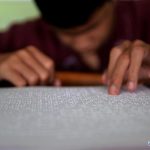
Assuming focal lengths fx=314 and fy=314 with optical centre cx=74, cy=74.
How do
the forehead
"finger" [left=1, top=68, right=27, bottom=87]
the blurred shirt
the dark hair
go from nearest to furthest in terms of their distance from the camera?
1. "finger" [left=1, top=68, right=27, bottom=87]
2. the dark hair
3. the forehead
4. the blurred shirt

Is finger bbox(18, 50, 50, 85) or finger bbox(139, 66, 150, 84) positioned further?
finger bbox(18, 50, 50, 85)

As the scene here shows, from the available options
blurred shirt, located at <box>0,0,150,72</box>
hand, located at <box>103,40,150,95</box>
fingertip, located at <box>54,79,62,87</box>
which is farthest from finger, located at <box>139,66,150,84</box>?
blurred shirt, located at <box>0,0,150,72</box>

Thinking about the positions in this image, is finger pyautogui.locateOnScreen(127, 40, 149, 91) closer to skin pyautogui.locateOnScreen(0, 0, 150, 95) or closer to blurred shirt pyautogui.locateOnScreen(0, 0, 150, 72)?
skin pyautogui.locateOnScreen(0, 0, 150, 95)

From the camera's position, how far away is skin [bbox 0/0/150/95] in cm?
47

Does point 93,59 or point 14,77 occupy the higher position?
point 14,77

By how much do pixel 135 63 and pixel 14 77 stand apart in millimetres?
257

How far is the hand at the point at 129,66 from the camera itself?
1.47 ft

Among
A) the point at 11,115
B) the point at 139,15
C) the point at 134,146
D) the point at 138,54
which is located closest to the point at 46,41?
the point at 139,15

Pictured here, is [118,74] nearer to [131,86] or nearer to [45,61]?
[131,86]

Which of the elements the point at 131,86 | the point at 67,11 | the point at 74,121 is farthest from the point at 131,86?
the point at 67,11

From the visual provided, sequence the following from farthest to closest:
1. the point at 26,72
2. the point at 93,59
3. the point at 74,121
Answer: the point at 93,59 → the point at 26,72 → the point at 74,121

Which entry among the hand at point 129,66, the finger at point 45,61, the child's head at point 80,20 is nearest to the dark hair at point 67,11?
the child's head at point 80,20

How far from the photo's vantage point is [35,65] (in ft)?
2.06

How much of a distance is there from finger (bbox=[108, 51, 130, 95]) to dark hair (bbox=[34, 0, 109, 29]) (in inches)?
12.8
